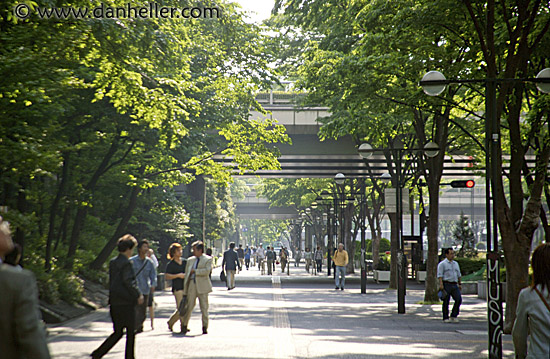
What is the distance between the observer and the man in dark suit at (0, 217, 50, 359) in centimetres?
466

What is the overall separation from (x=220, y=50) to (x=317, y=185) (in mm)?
25205

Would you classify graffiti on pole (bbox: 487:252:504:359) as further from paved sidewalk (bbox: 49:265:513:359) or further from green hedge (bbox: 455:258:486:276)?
green hedge (bbox: 455:258:486:276)

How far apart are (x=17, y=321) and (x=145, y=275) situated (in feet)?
32.3

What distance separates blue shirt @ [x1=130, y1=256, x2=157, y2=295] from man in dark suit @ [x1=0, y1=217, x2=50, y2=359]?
9098 mm

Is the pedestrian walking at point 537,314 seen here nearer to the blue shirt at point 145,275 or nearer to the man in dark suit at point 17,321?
the man in dark suit at point 17,321

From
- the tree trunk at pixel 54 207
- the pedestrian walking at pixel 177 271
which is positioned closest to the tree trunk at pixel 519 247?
the pedestrian walking at pixel 177 271

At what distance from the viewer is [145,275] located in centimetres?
1443

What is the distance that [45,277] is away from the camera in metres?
17.9

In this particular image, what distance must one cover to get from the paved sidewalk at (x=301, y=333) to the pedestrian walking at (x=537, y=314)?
20.6 ft

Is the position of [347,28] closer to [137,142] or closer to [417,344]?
[137,142]

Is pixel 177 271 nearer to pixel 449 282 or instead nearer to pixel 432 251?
pixel 449 282

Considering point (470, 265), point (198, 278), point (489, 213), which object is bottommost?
point (470, 265)

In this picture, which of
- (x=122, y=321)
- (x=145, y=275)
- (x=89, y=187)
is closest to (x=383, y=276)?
(x=89, y=187)

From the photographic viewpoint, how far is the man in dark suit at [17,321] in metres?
4.66
